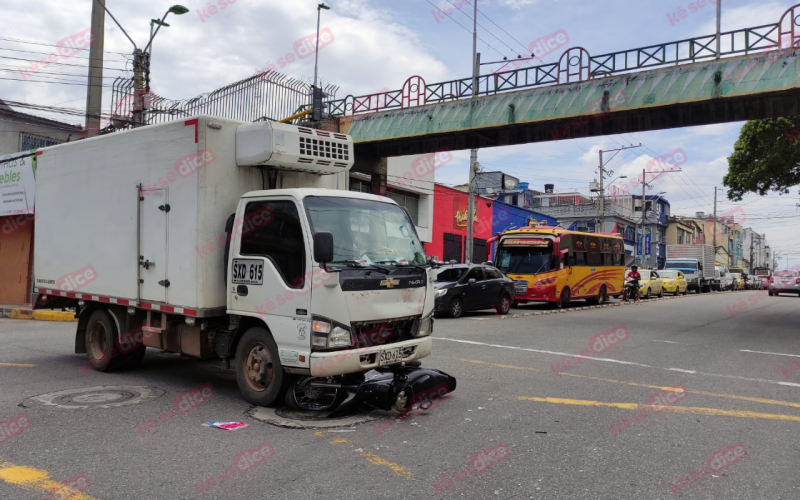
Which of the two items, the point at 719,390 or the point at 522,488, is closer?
the point at 522,488

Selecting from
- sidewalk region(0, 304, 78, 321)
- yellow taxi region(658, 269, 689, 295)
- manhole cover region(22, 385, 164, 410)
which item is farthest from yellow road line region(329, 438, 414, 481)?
yellow taxi region(658, 269, 689, 295)

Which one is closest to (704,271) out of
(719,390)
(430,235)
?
(430,235)

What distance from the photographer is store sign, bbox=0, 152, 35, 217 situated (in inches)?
659

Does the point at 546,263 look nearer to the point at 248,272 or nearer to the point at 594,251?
the point at 594,251

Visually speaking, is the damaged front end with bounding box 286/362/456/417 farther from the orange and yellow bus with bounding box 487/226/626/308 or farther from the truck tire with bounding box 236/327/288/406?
the orange and yellow bus with bounding box 487/226/626/308

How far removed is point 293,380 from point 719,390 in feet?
18.2

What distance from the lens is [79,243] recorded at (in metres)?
8.16

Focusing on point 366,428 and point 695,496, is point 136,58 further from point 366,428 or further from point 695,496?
point 695,496

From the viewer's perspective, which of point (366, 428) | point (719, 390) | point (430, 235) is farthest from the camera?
point (430, 235)

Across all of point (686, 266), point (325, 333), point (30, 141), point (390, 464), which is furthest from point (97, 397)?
point (686, 266)

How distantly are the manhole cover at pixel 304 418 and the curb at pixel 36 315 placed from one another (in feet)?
35.2

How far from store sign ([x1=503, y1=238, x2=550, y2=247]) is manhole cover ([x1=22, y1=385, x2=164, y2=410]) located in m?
17.2

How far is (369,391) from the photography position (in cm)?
597

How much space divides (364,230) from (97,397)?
11.8 feet
